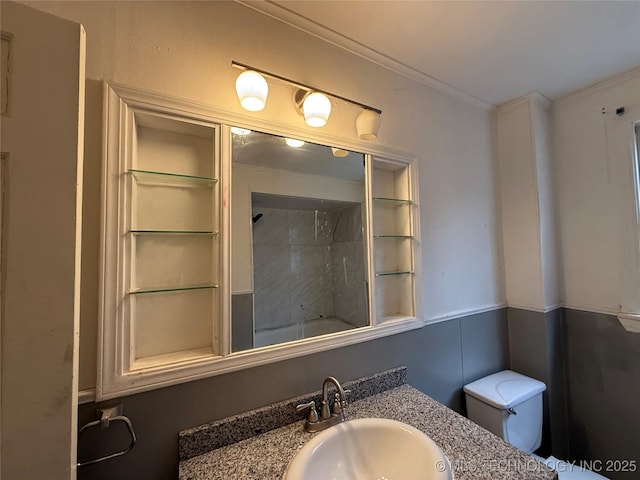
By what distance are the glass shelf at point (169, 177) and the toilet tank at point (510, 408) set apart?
1.63 meters

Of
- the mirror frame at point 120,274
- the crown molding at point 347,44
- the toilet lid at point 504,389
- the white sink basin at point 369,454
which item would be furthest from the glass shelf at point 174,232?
the toilet lid at point 504,389

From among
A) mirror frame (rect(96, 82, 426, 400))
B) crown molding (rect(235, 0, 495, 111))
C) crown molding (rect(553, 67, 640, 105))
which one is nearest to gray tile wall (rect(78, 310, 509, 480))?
mirror frame (rect(96, 82, 426, 400))

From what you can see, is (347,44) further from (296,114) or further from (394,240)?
(394,240)

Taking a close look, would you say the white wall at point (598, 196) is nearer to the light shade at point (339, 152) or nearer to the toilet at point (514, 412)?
the toilet at point (514, 412)

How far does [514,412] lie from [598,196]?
1301 millimetres

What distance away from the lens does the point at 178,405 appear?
0.81 meters

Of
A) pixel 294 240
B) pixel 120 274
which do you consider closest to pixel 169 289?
pixel 120 274

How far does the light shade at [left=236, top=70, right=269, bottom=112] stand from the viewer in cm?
86

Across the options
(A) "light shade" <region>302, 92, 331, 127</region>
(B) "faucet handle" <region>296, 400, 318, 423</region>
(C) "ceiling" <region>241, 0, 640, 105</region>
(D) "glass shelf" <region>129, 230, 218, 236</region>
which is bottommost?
(B) "faucet handle" <region>296, 400, 318, 423</region>

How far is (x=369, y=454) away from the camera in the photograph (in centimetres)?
87

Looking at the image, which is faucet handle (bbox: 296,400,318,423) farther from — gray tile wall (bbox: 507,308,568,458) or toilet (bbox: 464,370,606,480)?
gray tile wall (bbox: 507,308,568,458)

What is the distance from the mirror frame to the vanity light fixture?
0.25ft

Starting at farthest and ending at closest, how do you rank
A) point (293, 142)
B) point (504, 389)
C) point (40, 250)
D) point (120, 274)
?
point (504, 389) < point (293, 142) < point (120, 274) < point (40, 250)

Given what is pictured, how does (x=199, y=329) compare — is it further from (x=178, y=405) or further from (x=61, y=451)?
(x=61, y=451)
